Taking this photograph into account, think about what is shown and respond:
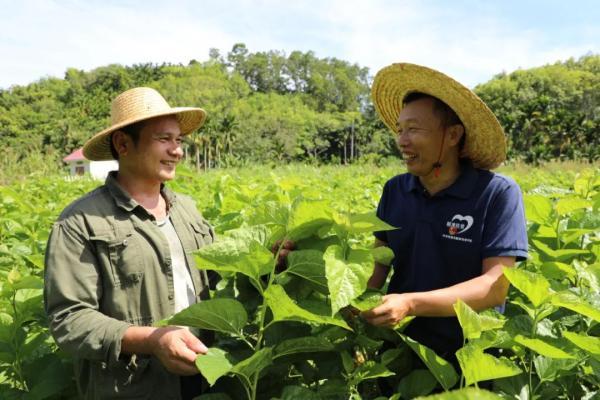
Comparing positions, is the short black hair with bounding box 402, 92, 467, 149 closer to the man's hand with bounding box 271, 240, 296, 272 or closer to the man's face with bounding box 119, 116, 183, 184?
the man's hand with bounding box 271, 240, 296, 272

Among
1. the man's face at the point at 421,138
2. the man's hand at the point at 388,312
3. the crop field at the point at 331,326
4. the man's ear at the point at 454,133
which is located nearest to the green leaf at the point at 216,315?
the crop field at the point at 331,326

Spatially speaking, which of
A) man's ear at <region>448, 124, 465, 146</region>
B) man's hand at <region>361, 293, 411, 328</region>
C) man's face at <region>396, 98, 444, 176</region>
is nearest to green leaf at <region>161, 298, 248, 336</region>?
man's hand at <region>361, 293, 411, 328</region>

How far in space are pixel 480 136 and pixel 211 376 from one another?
142cm

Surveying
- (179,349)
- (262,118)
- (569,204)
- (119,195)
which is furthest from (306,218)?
(262,118)

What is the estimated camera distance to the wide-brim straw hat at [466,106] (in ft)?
6.36

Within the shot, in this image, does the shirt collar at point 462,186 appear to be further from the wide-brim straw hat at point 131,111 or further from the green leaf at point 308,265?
the wide-brim straw hat at point 131,111

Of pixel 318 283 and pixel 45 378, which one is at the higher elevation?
pixel 318 283

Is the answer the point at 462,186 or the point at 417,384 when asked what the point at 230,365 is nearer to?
the point at 417,384

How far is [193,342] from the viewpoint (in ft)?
4.84

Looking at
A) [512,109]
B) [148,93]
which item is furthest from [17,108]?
[148,93]

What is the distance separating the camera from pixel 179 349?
1453 millimetres

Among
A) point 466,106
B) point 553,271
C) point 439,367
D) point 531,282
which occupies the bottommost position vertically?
point 439,367

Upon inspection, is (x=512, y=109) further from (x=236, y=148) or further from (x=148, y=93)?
(x=148, y=93)

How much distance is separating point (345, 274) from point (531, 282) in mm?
509
